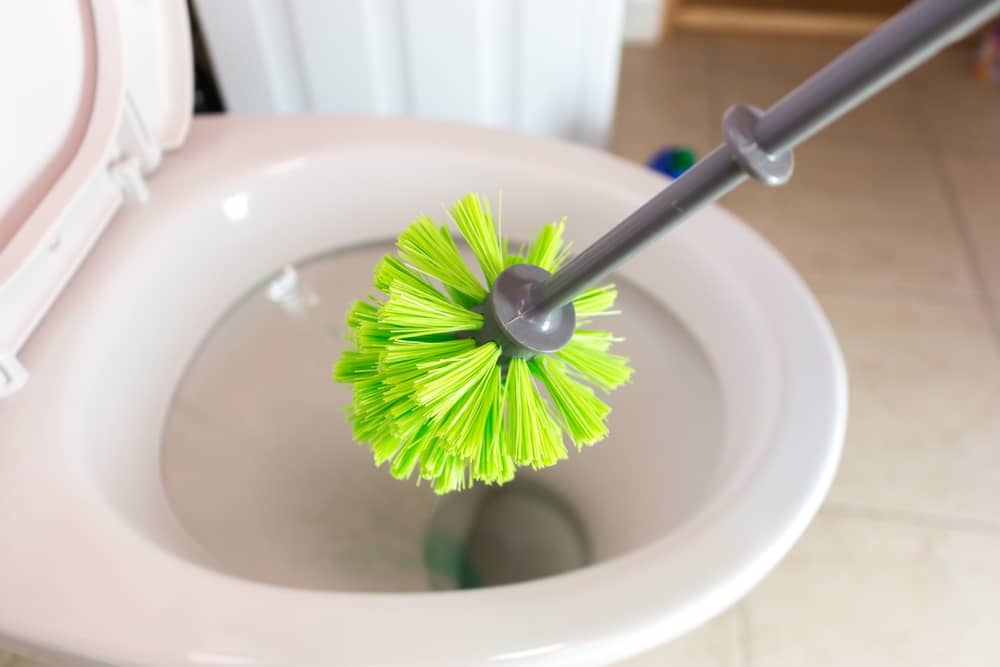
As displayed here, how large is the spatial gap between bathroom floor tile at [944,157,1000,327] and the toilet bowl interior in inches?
29.5

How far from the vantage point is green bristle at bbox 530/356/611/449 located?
1.49ft

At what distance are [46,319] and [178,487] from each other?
0.53 feet

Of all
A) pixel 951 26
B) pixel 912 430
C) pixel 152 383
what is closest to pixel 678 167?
pixel 912 430

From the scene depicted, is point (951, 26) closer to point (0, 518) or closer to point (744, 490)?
point (744, 490)

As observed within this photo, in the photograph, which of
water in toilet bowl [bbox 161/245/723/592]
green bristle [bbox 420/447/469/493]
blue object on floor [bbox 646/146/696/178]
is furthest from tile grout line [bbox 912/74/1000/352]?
green bristle [bbox 420/447/469/493]

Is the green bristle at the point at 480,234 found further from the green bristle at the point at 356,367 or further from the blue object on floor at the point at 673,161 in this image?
the blue object on floor at the point at 673,161

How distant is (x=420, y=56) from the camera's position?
0.81 metres

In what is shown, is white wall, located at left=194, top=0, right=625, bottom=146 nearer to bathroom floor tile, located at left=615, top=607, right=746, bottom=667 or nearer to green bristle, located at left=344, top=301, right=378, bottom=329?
green bristle, located at left=344, top=301, right=378, bottom=329

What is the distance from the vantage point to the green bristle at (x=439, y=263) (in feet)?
1.51

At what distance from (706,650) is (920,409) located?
45 cm

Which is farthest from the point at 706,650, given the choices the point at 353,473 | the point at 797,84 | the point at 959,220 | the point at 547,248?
the point at 797,84

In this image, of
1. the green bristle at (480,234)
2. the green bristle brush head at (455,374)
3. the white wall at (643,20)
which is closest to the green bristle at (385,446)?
the green bristle brush head at (455,374)

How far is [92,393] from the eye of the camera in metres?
0.52

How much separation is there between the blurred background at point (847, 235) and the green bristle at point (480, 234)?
39cm
